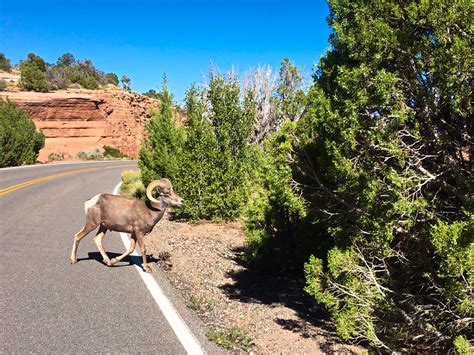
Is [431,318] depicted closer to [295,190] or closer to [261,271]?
[295,190]

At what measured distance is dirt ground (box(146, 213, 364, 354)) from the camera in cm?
518

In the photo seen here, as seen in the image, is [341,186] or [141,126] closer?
[341,186]

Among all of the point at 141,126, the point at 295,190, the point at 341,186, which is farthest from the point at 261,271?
the point at 141,126

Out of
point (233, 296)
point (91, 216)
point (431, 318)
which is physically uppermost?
point (91, 216)

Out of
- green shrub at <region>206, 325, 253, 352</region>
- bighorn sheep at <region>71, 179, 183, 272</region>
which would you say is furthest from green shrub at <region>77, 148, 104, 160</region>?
green shrub at <region>206, 325, 253, 352</region>

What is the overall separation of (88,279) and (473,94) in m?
Result: 6.35

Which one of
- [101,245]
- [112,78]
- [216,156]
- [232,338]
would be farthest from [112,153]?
[232,338]

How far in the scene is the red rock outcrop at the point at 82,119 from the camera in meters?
47.6

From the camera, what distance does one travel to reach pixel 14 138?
100 feet

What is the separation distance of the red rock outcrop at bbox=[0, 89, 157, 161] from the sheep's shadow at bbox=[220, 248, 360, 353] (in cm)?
4083

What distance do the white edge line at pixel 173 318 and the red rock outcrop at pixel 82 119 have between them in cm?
4088

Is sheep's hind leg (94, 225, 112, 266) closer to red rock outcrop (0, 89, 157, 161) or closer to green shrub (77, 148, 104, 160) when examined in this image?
red rock outcrop (0, 89, 157, 161)

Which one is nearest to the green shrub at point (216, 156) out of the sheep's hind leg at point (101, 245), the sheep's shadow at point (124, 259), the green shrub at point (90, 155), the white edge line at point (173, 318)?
the sheep's shadow at point (124, 259)

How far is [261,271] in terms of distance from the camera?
27.8 feet
